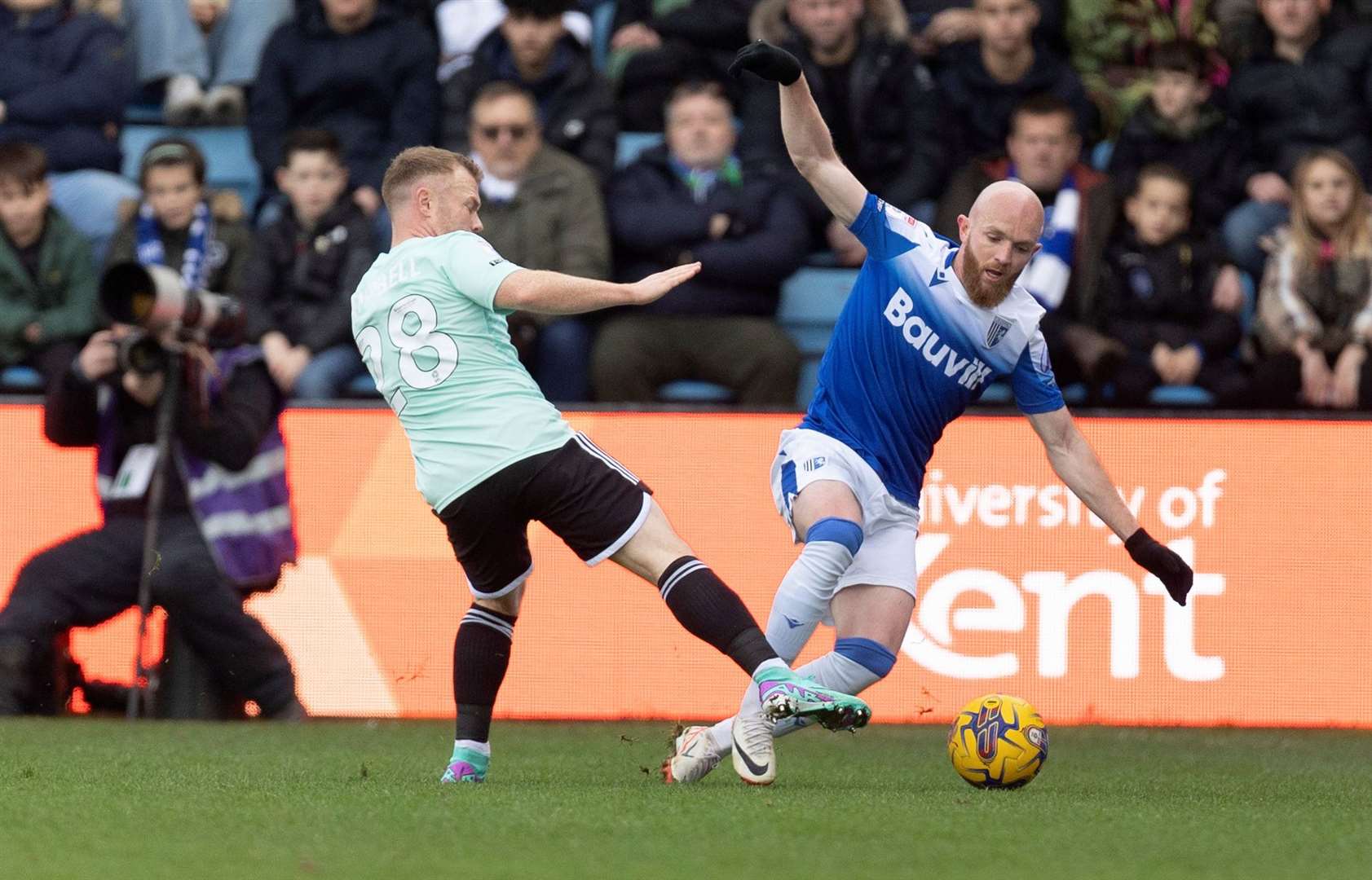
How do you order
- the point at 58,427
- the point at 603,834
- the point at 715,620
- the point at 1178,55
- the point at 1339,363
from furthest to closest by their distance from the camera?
the point at 1178,55 → the point at 1339,363 → the point at 58,427 → the point at 715,620 → the point at 603,834

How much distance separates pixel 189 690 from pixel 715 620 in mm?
4444

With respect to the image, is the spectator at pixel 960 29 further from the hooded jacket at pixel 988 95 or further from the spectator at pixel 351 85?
the spectator at pixel 351 85

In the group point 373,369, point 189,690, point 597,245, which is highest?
point 373,369

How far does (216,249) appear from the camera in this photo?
11.2 m

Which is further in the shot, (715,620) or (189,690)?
(189,690)

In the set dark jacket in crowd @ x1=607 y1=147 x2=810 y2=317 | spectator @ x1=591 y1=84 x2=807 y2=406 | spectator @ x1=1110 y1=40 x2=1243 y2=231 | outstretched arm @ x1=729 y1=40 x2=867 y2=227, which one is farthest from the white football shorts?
spectator @ x1=1110 y1=40 x2=1243 y2=231

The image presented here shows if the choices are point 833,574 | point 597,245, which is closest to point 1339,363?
point 597,245

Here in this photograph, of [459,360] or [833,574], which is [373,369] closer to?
[459,360]

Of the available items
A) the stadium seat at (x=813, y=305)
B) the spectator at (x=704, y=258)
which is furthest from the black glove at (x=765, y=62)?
the stadium seat at (x=813, y=305)

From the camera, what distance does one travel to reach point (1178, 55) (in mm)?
11852

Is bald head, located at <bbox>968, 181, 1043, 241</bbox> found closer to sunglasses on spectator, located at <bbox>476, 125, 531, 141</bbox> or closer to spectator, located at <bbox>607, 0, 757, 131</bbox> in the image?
sunglasses on spectator, located at <bbox>476, 125, 531, 141</bbox>

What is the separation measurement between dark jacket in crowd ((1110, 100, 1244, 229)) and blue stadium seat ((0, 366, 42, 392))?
5753 mm

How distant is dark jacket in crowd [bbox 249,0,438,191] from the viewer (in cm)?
1211

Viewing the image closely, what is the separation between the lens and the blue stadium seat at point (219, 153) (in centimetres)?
1274
